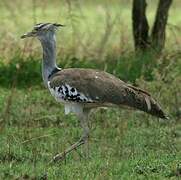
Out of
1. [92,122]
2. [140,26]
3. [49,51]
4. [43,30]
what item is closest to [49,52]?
[49,51]

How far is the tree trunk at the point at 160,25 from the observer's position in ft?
35.9

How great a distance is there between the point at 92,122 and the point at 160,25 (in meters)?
3.11

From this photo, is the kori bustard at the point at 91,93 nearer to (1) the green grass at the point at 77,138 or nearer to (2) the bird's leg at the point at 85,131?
(2) the bird's leg at the point at 85,131

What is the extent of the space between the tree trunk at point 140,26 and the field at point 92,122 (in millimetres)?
178

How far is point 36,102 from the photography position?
30.2 ft

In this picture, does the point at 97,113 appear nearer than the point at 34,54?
Yes

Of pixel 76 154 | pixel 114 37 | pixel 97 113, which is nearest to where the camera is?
pixel 76 154

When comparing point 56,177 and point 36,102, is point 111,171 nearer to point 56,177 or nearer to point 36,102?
point 56,177

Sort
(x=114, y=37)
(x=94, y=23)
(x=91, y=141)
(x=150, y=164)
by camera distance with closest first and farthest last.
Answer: (x=150, y=164), (x=91, y=141), (x=114, y=37), (x=94, y=23)

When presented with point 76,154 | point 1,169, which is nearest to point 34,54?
point 76,154

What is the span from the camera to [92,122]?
332 inches

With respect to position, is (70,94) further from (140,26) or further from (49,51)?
(140,26)

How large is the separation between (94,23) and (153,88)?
7.62 meters

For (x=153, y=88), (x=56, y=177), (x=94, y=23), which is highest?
(x=94, y=23)
